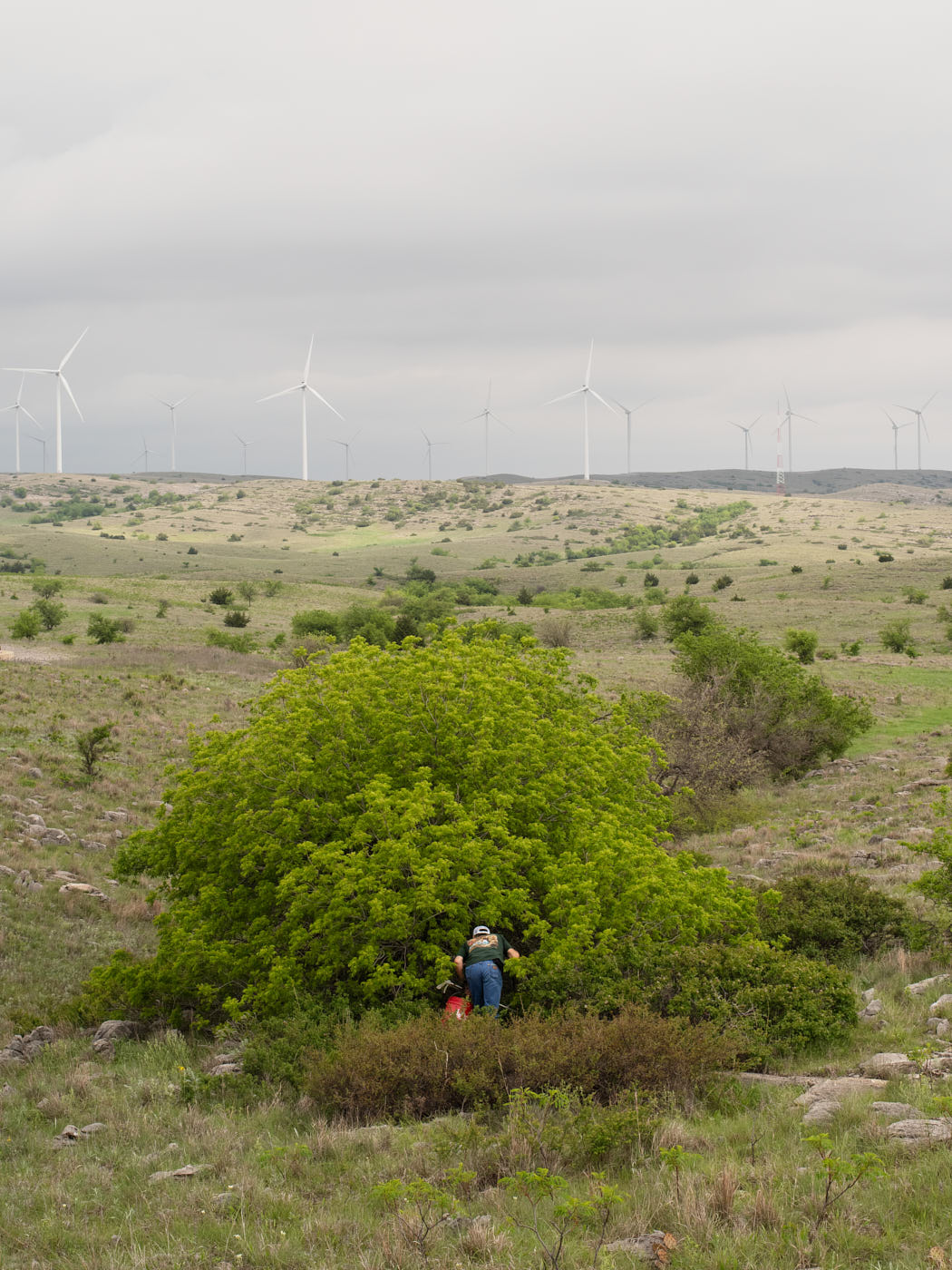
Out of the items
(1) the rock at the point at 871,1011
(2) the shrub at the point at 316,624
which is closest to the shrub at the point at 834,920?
(1) the rock at the point at 871,1011

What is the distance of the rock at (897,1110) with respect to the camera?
29.7 ft

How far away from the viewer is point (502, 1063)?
35.1 feet

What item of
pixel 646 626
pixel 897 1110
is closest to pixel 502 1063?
pixel 897 1110

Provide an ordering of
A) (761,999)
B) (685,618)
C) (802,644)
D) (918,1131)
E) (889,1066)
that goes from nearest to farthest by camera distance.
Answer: (918,1131), (889,1066), (761,999), (802,644), (685,618)

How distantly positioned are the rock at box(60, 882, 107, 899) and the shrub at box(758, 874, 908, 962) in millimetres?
13479

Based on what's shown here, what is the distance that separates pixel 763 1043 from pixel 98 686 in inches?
1346

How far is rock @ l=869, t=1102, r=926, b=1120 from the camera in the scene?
904cm

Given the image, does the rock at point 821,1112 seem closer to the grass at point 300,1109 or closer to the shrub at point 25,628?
the grass at point 300,1109

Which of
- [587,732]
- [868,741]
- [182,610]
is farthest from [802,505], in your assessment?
[587,732]

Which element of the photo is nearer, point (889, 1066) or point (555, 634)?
point (889, 1066)

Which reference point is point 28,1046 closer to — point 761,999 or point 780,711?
point 761,999

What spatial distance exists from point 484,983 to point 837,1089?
431cm

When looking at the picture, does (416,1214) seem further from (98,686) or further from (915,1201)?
(98,686)

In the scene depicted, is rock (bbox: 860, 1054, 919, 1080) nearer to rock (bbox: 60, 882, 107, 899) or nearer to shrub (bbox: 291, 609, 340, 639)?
rock (bbox: 60, 882, 107, 899)
